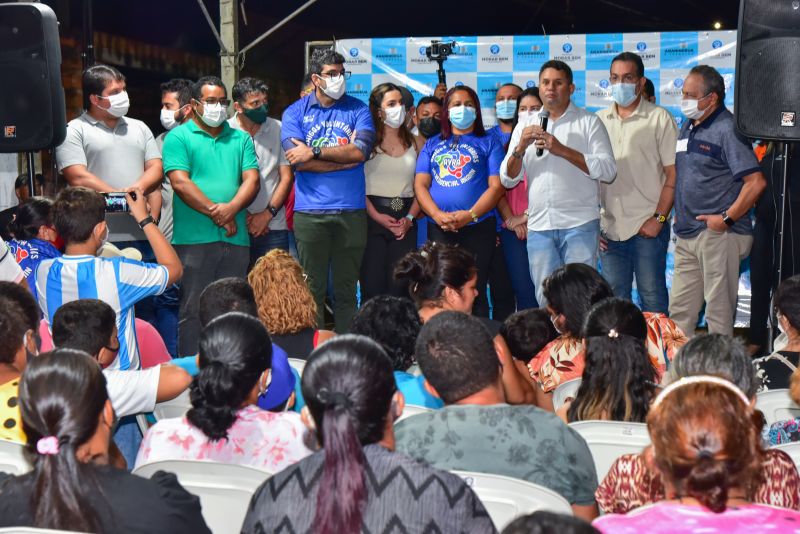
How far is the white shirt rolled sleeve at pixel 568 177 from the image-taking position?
5.48 meters


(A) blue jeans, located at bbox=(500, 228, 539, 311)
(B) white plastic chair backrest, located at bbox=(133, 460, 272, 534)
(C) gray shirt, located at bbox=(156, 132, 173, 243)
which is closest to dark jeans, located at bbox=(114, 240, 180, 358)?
(C) gray shirt, located at bbox=(156, 132, 173, 243)

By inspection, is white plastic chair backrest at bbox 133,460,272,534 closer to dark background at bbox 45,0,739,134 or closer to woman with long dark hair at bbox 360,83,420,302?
woman with long dark hair at bbox 360,83,420,302

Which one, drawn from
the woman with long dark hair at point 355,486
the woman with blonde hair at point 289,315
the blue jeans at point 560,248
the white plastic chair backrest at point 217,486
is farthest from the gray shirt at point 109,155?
the woman with long dark hair at point 355,486

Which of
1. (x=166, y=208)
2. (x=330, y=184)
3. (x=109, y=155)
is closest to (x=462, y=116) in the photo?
(x=330, y=184)

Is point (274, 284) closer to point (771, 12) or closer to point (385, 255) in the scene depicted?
point (385, 255)

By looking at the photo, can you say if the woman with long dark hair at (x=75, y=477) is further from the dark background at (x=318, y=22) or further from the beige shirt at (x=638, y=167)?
the dark background at (x=318, y=22)

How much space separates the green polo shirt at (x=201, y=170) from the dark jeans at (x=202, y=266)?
0.04 meters

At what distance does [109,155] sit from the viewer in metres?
5.38

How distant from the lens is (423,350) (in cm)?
240

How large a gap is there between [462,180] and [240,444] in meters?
3.63

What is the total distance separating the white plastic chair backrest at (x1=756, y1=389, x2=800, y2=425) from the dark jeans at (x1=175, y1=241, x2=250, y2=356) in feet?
10.4

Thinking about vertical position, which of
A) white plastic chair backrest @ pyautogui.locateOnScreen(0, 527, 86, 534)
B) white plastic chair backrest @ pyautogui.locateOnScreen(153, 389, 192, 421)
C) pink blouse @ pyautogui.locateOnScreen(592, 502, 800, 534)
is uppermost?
pink blouse @ pyautogui.locateOnScreen(592, 502, 800, 534)

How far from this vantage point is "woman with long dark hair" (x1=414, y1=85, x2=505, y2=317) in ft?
18.9

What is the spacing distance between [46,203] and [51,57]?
107cm
